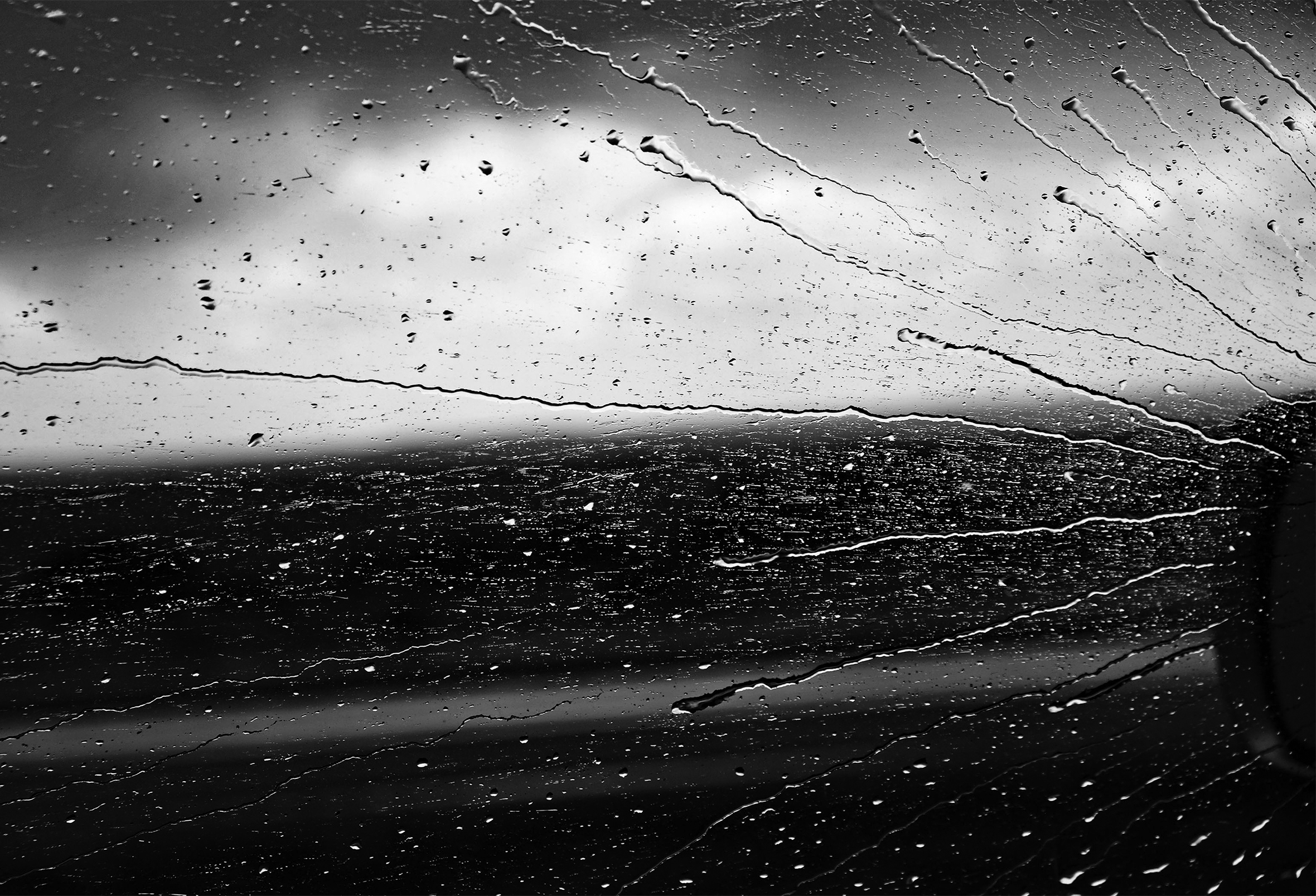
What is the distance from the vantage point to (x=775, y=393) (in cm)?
80

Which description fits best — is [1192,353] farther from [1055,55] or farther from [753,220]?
[753,220]

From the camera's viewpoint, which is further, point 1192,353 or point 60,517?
point 1192,353

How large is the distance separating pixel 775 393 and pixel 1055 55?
53 cm

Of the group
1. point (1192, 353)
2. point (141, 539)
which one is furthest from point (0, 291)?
point (1192, 353)

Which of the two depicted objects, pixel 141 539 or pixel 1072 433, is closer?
pixel 141 539

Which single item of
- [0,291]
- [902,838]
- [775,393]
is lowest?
[902,838]

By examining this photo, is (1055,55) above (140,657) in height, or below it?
above

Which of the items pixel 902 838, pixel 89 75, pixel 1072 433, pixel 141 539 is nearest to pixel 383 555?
pixel 141 539

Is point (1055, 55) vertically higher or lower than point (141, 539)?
higher

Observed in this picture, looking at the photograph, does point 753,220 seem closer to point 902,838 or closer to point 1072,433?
point 1072,433

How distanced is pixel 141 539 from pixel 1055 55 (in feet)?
3.75

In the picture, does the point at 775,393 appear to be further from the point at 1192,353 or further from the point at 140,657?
the point at 140,657

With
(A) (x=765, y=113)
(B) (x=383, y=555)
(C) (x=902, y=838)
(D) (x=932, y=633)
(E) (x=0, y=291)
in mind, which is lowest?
(C) (x=902, y=838)

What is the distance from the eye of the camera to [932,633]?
827 mm
